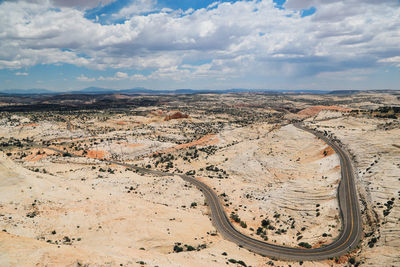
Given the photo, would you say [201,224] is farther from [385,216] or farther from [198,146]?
[198,146]

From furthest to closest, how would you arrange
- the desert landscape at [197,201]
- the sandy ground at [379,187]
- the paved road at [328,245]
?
1. the paved road at [328,245]
2. the sandy ground at [379,187]
3. the desert landscape at [197,201]

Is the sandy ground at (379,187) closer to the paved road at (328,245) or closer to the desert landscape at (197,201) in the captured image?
the desert landscape at (197,201)

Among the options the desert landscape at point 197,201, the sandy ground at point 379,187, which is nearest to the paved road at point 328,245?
the desert landscape at point 197,201

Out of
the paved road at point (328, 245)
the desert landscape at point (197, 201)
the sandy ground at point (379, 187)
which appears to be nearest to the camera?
the desert landscape at point (197, 201)

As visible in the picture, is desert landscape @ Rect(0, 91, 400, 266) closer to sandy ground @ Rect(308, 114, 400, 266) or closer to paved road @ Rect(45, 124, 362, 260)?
sandy ground @ Rect(308, 114, 400, 266)

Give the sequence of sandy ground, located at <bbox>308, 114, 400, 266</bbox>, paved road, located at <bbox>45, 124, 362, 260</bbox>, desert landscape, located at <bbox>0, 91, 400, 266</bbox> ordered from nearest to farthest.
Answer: desert landscape, located at <bbox>0, 91, 400, 266</bbox> → sandy ground, located at <bbox>308, 114, 400, 266</bbox> → paved road, located at <bbox>45, 124, 362, 260</bbox>

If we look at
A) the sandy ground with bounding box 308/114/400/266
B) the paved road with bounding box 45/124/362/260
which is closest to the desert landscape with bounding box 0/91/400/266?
the sandy ground with bounding box 308/114/400/266

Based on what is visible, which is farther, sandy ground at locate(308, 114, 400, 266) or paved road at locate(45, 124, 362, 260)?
paved road at locate(45, 124, 362, 260)

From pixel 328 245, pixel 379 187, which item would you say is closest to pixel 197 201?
pixel 328 245

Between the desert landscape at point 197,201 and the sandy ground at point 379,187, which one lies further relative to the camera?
the sandy ground at point 379,187

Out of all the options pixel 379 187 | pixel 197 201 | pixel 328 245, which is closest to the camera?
pixel 328 245

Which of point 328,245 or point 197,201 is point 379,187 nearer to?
point 328,245
